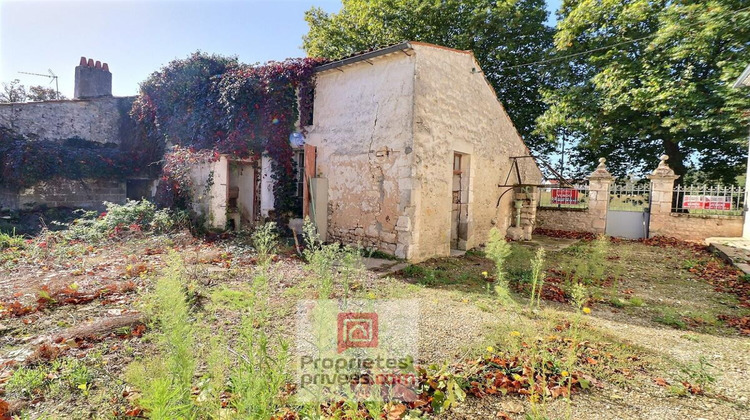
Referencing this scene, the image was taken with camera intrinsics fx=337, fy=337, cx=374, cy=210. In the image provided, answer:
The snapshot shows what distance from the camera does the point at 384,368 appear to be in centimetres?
239

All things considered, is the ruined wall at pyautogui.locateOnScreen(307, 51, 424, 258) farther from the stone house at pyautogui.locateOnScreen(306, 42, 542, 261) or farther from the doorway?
the doorway

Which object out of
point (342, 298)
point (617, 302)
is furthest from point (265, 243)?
point (617, 302)

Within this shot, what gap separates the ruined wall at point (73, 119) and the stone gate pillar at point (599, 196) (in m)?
15.5

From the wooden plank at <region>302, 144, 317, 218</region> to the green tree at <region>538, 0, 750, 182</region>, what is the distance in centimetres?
960

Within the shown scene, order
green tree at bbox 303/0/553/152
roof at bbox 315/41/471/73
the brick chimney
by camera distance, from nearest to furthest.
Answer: roof at bbox 315/41/471/73 < the brick chimney < green tree at bbox 303/0/553/152

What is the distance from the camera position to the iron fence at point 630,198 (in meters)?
11.0

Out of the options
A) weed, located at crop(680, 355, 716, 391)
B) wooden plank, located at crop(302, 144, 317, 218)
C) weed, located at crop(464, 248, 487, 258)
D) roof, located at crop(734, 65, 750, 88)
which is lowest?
weed, located at crop(464, 248, 487, 258)

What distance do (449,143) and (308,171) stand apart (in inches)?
122

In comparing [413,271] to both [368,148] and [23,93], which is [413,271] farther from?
[23,93]

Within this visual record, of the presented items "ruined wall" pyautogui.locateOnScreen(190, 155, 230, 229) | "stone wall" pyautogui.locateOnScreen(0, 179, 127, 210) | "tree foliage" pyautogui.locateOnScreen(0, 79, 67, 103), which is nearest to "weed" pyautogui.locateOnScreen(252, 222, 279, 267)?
"ruined wall" pyautogui.locateOnScreen(190, 155, 230, 229)

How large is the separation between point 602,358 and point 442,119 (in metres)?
5.24

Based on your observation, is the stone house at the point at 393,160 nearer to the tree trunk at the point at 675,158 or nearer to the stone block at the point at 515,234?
the stone block at the point at 515,234

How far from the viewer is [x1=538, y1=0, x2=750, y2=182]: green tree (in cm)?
982

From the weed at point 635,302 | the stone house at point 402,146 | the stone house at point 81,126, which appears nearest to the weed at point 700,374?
the weed at point 635,302
